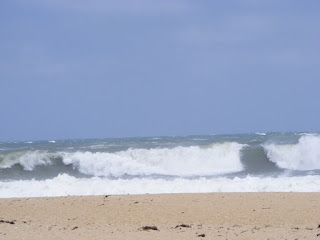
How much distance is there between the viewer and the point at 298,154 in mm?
23797

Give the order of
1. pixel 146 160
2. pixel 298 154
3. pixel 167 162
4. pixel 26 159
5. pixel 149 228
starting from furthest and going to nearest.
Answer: pixel 26 159, pixel 146 160, pixel 167 162, pixel 298 154, pixel 149 228

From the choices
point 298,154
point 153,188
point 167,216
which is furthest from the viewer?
point 298,154

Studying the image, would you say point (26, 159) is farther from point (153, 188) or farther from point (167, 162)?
point (153, 188)

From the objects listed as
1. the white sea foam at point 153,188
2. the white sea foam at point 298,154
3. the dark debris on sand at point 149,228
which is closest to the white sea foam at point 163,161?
the white sea foam at point 298,154

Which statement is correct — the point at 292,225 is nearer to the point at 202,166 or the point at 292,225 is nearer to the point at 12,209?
the point at 12,209

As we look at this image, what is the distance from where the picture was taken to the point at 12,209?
10.4 meters

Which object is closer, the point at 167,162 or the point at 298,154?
the point at 298,154

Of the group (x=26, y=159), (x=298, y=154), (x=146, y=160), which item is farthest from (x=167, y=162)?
(x=26, y=159)

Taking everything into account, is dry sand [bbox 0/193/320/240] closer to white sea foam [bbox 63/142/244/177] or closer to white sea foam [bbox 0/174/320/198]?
white sea foam [bbox 0/174/320/198]

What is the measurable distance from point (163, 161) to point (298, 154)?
631 cm

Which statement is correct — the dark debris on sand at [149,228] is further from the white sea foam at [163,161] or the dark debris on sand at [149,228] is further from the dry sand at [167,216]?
the white sea foam at [163,161]

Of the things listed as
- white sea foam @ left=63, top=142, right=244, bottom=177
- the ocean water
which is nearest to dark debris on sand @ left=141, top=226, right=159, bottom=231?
the ocean water

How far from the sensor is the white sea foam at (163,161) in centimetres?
2245

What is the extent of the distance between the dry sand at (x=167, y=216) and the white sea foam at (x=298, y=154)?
11.9 m
